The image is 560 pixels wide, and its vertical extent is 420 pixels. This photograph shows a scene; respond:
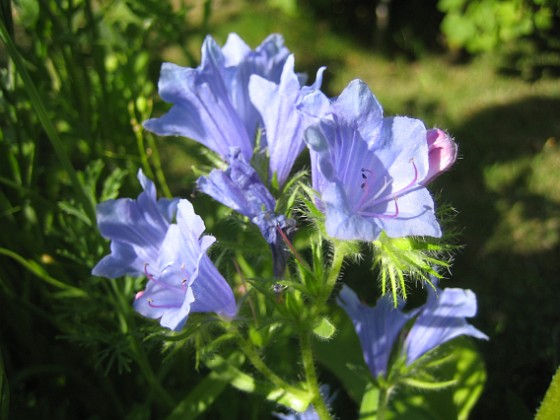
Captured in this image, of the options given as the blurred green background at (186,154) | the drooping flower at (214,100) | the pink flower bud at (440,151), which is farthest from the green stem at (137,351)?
the pink flower bud at (440,151)

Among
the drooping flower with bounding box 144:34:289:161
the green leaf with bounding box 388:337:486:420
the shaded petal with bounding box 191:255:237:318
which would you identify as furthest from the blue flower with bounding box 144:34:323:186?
the green leaf with bounding box 388:337:486:420

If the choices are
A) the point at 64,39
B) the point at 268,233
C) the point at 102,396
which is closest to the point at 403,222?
the point at 268,233

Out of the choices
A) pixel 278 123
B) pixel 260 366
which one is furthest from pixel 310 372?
pixel 278 123

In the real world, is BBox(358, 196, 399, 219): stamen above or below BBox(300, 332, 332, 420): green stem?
above

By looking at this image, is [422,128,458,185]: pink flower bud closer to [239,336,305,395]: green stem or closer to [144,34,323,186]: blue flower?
[144,34,323,186]: blue flower

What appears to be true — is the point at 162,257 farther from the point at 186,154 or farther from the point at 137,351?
the point at 186,154

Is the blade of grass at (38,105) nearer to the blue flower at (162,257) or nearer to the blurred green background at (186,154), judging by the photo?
the blurred green background at (186,154)

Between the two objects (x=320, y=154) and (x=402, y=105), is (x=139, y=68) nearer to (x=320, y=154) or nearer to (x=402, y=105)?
(x=320, y=154)
